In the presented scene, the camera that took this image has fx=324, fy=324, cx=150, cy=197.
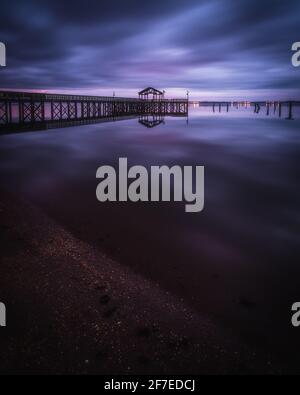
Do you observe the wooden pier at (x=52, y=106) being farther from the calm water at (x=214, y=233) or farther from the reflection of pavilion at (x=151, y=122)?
the calm water at (x=214, y=233)

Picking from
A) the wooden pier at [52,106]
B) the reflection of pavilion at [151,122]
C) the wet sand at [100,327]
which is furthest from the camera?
the reflection of pavilion at [151,122]

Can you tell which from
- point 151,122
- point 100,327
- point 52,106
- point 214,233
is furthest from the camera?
point 151,122

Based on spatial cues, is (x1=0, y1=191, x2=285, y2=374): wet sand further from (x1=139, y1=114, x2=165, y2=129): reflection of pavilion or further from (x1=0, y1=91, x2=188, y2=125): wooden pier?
(x1=139, y1=114, x2=165, y2=129): reflection of pavilion

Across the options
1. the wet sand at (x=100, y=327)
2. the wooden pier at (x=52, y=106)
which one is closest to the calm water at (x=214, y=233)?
the wet sand at (x=100, y=327)

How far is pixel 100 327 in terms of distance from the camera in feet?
13.4

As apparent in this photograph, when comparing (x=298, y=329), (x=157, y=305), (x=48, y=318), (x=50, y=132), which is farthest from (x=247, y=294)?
(x=50, y=132)

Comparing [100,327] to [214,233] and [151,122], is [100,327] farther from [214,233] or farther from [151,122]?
[151,122]

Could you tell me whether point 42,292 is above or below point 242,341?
above

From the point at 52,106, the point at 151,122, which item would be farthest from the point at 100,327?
the point at 151,122

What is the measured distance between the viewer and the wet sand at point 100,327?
3641mm

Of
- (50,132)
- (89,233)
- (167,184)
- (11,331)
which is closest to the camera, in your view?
(11,331)
